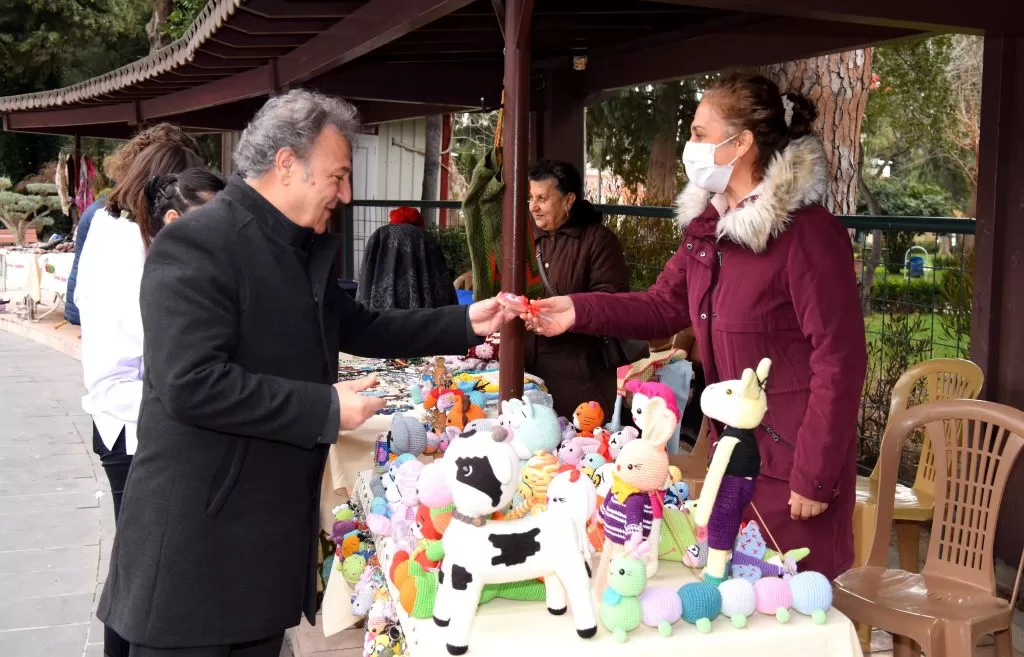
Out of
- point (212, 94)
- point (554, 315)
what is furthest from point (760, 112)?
point (212, 94)

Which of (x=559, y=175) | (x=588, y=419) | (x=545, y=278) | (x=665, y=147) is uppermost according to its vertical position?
(x=665, y=147)

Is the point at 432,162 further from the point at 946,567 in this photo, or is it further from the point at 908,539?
the point at 946,567

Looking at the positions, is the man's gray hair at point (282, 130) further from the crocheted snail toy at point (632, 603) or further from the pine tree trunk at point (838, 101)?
the pine tree trunk at point (838, 101)

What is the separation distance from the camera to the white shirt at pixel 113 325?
2.89 m

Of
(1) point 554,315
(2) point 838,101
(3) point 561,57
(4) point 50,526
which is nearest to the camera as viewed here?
(1) point 554,315

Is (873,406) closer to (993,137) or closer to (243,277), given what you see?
(993,137)

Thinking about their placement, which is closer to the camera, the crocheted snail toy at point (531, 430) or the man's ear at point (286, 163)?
the man's ear at point (286, 163)

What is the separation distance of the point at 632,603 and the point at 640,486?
21 cm

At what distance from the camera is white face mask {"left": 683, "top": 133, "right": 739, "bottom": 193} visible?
2.37 meters

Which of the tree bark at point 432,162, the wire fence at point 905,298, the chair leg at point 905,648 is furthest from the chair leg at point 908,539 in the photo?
the tree bark at point 432,162

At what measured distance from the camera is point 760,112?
236cm

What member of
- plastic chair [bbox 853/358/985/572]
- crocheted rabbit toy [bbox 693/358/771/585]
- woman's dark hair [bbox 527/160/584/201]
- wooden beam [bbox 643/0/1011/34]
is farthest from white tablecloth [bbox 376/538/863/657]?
woman's dark hair [bbox 527/160/584/201]

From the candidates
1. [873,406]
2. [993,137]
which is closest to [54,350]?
[873,406]

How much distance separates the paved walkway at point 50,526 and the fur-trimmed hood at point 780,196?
3143 mm
